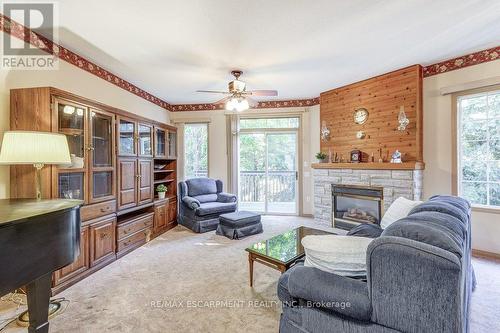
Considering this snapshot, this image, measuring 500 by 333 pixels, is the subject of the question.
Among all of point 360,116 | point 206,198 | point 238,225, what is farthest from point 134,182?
point 360,116

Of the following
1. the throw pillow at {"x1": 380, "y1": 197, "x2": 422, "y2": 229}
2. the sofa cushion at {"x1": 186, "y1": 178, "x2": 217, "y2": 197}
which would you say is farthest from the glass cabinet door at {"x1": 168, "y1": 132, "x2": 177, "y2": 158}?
the throw pillow at {"x1": 380, "y1": 197, "x2": 422, "y2": 229}

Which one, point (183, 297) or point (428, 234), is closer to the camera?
point (428, 234)

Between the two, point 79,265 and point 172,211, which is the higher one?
point 172,211

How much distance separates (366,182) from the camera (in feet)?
14.2

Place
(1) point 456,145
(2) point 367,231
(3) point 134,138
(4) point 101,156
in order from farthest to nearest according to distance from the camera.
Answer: (3) point 134,138 → (1) point 456,145 → (4) point 101,156 → (2) point 367,231

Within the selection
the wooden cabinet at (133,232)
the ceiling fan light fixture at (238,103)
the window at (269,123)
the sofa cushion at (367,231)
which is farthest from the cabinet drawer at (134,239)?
the window at (269,123)

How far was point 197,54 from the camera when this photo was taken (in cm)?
329

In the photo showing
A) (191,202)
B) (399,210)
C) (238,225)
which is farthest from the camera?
(191,202)

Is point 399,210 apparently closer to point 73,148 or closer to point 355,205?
point 355,205

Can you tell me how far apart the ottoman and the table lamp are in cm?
264

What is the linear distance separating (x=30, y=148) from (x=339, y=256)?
2.41 metres

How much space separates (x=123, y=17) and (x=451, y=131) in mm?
4467

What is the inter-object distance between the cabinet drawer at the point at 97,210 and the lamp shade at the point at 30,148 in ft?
3.24

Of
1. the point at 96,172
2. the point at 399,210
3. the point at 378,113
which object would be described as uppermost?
the point at 378,113
